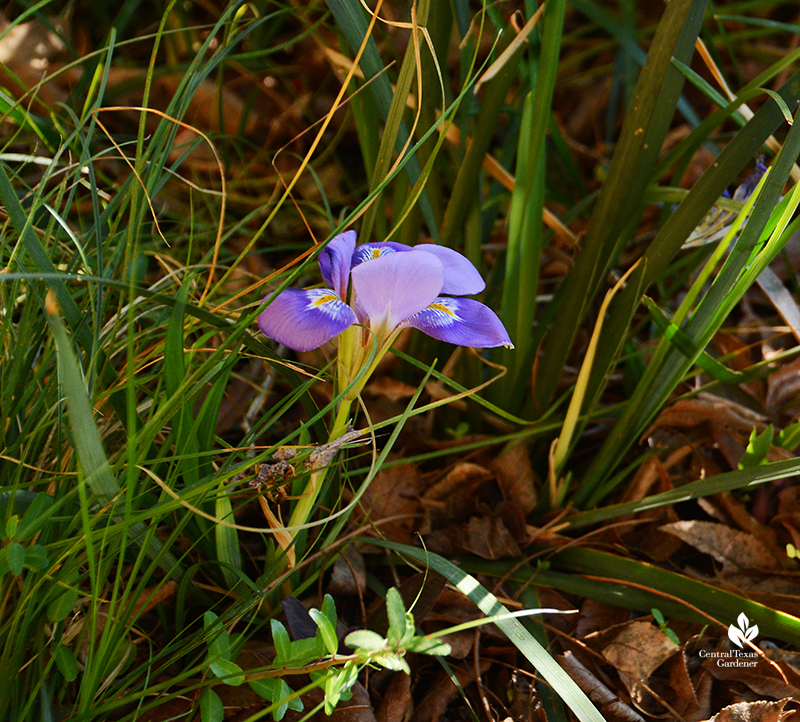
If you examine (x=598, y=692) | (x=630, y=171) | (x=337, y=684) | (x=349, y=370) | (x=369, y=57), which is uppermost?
(x=369, y=57)

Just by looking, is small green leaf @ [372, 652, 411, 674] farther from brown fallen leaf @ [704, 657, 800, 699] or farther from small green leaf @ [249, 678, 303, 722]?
brown fallen leaf @ [704, 657, 800, 699]

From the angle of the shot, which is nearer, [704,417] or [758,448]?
[758,448]

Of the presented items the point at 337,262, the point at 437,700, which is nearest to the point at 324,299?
the point at 337,262

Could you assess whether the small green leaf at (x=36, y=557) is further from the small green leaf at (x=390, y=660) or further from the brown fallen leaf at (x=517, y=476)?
the brown fallen leaf at (x=517, y=476)

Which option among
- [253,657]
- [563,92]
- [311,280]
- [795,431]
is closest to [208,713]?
[253,657]

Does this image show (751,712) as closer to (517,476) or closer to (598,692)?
(598,692)

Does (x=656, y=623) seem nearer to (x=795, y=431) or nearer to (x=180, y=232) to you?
(x=795, y=431)

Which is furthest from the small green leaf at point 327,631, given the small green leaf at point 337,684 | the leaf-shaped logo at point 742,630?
the leaf-shaped logo at point 742,630
